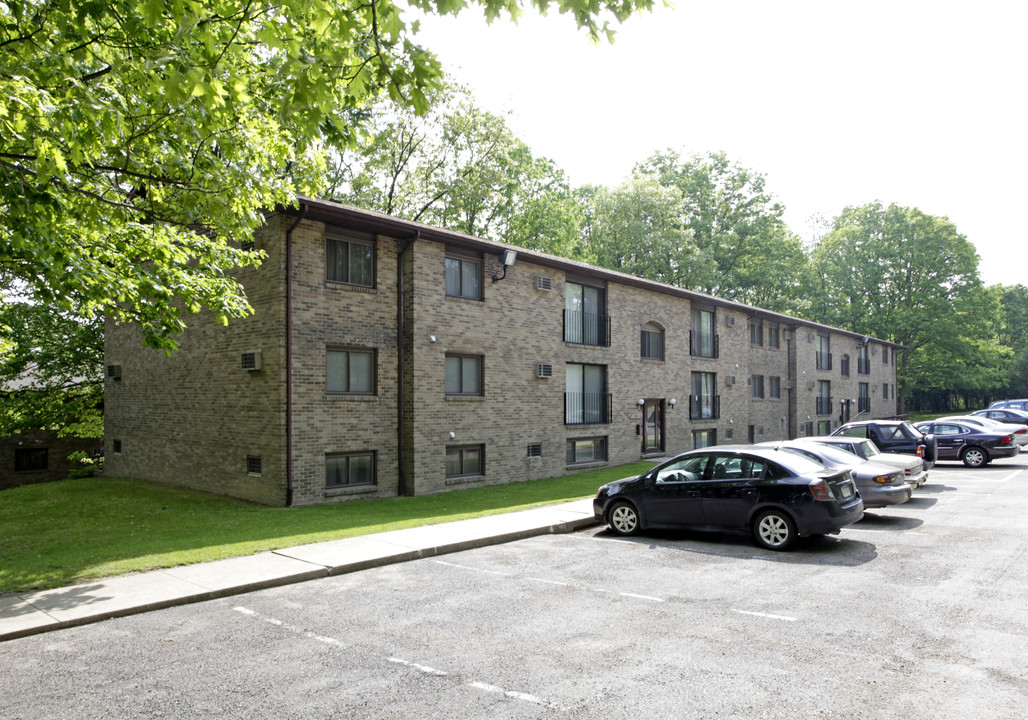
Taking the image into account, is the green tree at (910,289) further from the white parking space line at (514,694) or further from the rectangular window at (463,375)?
the white parking space line at (514,694)

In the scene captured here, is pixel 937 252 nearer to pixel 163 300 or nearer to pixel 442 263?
pixel 442 263

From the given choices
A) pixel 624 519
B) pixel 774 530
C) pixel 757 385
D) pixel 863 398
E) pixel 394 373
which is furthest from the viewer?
Answer: pixel 863 398

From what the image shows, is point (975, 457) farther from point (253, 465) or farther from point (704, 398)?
point (253, 465)

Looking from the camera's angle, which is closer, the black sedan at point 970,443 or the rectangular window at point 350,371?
the rectangular window at point 350,371

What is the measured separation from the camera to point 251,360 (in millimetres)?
15797

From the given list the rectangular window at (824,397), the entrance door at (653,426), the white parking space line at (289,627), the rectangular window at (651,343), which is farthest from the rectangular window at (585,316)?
the rectangular window at (824,397)

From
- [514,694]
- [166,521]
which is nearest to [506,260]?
[166,521]

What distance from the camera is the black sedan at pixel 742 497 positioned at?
32.3ft

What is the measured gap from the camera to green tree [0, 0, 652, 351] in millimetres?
6105

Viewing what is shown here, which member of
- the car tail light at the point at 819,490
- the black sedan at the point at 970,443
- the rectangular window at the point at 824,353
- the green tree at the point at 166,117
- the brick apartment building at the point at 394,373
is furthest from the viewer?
the rectangular window at the point at 824,353

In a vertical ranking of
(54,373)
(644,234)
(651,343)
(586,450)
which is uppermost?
(644,234)

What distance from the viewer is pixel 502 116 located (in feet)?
118

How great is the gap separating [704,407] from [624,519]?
728 inches

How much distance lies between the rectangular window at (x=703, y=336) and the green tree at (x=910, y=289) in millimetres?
27433
